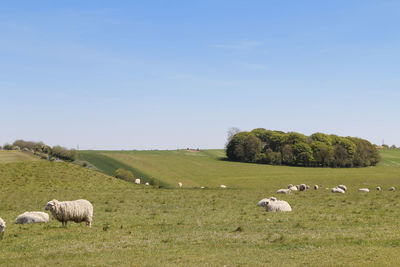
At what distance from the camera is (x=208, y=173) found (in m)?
96.6

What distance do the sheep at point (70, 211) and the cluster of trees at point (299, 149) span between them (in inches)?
3684

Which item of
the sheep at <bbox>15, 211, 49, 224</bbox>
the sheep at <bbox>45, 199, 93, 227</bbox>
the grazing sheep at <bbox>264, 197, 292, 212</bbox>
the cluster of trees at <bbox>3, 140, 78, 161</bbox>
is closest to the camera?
the sheep at <bbox>45, 199, 93, 227</bbox>

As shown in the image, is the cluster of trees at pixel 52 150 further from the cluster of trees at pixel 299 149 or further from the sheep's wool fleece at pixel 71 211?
the sheep's wool fleece at pixel 71 211

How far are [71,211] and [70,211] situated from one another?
55mm

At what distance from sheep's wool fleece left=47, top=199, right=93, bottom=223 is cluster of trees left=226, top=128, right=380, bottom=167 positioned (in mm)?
93594

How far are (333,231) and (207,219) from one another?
8.24 m

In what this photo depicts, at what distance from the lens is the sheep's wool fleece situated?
21.8 meters

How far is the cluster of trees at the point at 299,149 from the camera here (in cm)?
11169

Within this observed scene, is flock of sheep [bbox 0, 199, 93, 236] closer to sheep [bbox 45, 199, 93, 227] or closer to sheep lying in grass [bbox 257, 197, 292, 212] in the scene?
sheep [bbox 45, 199, 93, 227]

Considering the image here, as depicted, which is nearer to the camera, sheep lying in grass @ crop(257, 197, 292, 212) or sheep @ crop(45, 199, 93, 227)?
sheep @ crop(45, 199, 93, 227)

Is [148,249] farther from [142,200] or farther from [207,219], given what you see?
[142,200]

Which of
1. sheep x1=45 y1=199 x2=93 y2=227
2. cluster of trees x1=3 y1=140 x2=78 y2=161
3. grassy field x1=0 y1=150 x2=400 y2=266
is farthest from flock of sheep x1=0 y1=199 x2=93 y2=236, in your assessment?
cluster of trees x1=3 y1=140 x2=78 y2=161

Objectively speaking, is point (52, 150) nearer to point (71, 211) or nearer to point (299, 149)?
point (299, 149)

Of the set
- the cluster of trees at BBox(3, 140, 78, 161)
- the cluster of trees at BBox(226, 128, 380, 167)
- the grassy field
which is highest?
the cluster of trees at BBox(226, 128, 380, 167)
